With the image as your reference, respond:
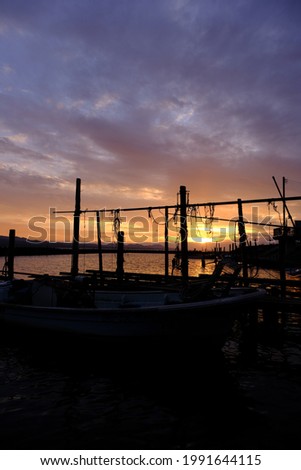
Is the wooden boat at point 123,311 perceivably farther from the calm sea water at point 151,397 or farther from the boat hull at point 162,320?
the calm sea water at point 151,397

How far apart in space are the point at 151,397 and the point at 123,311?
9.38ft

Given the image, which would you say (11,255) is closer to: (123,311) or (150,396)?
(123,311)

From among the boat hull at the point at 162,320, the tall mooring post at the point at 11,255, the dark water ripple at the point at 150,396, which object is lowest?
the dark water ripple at the point at 150,396

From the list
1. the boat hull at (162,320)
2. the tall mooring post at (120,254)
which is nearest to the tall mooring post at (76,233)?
the tall mooring post at (120,254)

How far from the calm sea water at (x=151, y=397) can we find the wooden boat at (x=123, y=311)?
2.70ft

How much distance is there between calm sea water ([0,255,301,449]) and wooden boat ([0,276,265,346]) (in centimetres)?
82

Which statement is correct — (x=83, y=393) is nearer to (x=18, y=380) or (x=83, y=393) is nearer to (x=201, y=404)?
(x=18, y=380)

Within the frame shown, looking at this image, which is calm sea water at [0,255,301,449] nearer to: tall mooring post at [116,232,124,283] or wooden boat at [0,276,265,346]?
wooden boat at [0,276,265,346]

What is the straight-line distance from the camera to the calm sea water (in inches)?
242

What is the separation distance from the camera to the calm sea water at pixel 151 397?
615 centimetres

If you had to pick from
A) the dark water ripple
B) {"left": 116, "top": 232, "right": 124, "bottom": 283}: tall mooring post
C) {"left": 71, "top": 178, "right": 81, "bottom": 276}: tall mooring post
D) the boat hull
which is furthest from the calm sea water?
{"left": 116, "top": 232, "right": 124, "bottom": 283}: tall mooring post

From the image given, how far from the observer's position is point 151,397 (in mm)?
7836

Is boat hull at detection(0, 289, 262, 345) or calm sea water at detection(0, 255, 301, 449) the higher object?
boat hull at detection(0, 289, 262, 345)

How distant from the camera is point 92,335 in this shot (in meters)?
10.9
